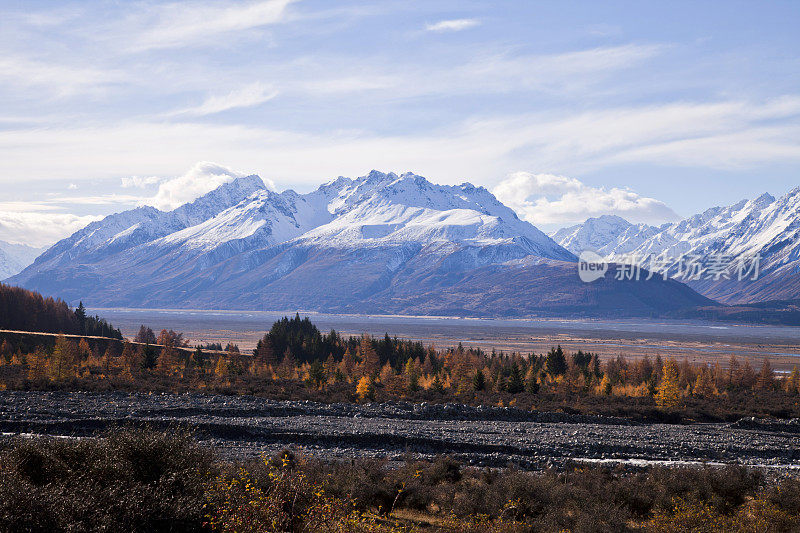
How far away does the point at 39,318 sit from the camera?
126 metres

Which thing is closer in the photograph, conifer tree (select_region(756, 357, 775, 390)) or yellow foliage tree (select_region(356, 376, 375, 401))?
yellow foliage tree (select_region(356, 376, 375, 401))

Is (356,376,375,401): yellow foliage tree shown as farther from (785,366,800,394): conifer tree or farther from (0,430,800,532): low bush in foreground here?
(785,366,800,394): conifer tree

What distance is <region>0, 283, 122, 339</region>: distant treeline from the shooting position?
121000mm

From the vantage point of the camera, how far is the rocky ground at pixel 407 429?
31.4 m

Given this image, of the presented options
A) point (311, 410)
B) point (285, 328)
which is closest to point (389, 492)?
point (311, 410)

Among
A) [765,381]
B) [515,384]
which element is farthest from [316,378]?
[765,381]

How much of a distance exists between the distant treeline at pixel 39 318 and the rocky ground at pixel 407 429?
288 ft

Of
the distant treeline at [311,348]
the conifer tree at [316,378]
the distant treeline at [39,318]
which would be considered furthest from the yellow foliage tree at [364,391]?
the distant treeline at [39,318]

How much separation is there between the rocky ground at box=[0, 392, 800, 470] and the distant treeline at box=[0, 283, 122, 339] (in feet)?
288

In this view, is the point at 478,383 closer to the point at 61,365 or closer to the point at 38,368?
the point at 61,365

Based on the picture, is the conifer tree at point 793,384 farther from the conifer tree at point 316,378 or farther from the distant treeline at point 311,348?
the conifer tree at point 316,378

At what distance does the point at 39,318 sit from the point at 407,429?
377 feet

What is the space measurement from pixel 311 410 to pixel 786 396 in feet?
176

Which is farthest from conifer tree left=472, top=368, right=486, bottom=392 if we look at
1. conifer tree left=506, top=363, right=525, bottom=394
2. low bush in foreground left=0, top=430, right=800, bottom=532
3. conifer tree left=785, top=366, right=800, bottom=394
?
low bush in foreground left=0, top=430, right=800, bottom=532
